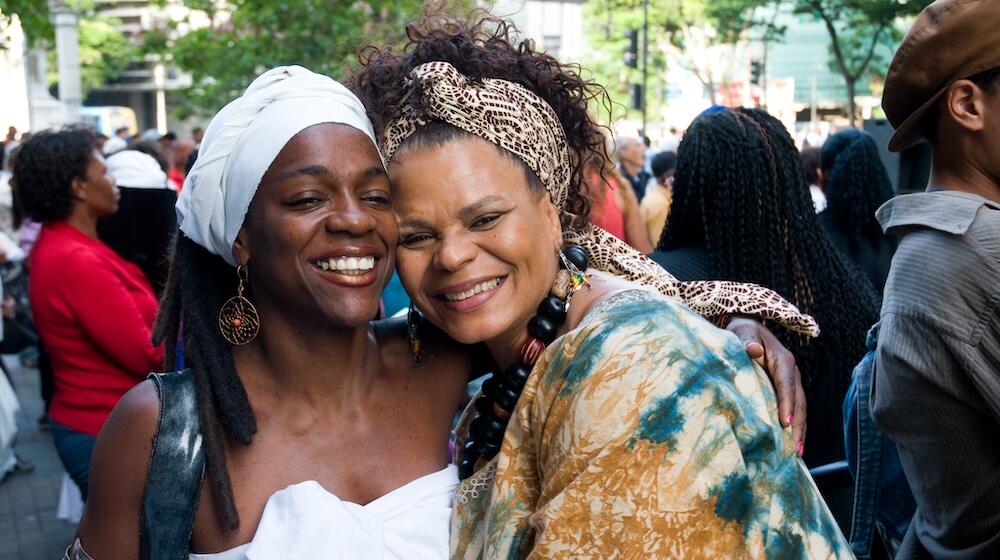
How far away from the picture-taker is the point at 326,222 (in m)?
2.21

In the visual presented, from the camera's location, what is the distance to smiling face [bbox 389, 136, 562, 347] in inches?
86.1

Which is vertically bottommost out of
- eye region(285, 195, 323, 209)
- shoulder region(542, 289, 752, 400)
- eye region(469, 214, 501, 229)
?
shoulder region(542, 289, 752, 400)

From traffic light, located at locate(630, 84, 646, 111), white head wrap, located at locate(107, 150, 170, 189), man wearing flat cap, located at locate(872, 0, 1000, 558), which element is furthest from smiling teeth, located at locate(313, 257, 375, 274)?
traffic light, located at locate(630, 84, 646, 111)

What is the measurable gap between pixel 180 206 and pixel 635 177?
10.3 m

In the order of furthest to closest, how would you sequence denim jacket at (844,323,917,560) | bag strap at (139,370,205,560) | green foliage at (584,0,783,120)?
1. green foliage at (584,0,783,120)
2. denim jacket at (844,323,917,560)
3. bag strap at (139,370,205,560)

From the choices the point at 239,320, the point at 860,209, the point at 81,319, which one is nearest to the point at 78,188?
the point at 81,319

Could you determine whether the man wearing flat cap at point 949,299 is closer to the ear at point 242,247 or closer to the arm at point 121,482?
the ear at point 242,247

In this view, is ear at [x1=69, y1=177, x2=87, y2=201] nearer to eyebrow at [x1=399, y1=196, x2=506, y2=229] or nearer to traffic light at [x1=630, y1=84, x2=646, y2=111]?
eyebrow at [x1=399, y1=196, x2=506, y2=229]

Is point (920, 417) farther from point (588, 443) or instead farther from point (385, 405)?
point (385, 405)

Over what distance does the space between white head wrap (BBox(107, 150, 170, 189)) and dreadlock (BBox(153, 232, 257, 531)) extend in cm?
451

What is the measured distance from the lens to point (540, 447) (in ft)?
6.46

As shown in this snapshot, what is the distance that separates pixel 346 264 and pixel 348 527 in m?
0.55

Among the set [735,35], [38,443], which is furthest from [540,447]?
[735,35]

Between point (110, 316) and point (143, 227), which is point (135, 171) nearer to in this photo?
point (143, 227)
